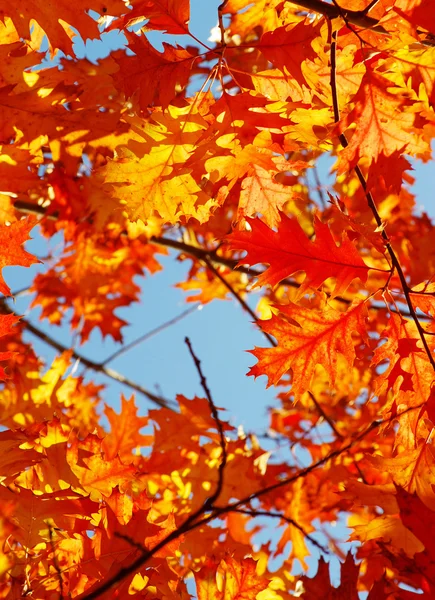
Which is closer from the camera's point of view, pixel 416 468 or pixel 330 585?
pixel 330 585

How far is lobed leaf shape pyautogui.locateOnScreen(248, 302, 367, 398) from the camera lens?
70.2 inches

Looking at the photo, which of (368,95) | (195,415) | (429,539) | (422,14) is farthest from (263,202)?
(195,415)

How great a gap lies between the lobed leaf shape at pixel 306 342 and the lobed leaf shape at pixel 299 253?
0.31ft

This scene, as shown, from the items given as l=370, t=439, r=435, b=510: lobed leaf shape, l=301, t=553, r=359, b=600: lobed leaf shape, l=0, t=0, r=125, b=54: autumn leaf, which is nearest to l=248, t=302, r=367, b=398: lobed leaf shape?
l=370, t=439, r=435, b=510: lobed leaf shape

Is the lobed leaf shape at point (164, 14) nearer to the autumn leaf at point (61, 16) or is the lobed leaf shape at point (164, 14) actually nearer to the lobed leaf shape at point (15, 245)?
the autumn leaf at point (61, 16)

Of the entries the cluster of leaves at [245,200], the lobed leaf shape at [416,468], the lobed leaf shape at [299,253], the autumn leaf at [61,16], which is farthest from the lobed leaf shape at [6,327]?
the lobed leaf shape at [416,468]

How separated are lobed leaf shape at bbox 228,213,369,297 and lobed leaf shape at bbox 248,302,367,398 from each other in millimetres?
94

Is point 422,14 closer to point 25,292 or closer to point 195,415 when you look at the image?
point 195,415

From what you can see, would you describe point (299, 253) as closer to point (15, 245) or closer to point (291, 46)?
point (291, 46)

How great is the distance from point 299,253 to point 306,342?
0.27 meters

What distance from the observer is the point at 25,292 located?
4.16 meters

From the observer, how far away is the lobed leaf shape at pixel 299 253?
1730 mm

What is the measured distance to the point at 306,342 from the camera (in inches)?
71.1

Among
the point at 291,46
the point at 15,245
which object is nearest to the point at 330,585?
the point at 15,245
